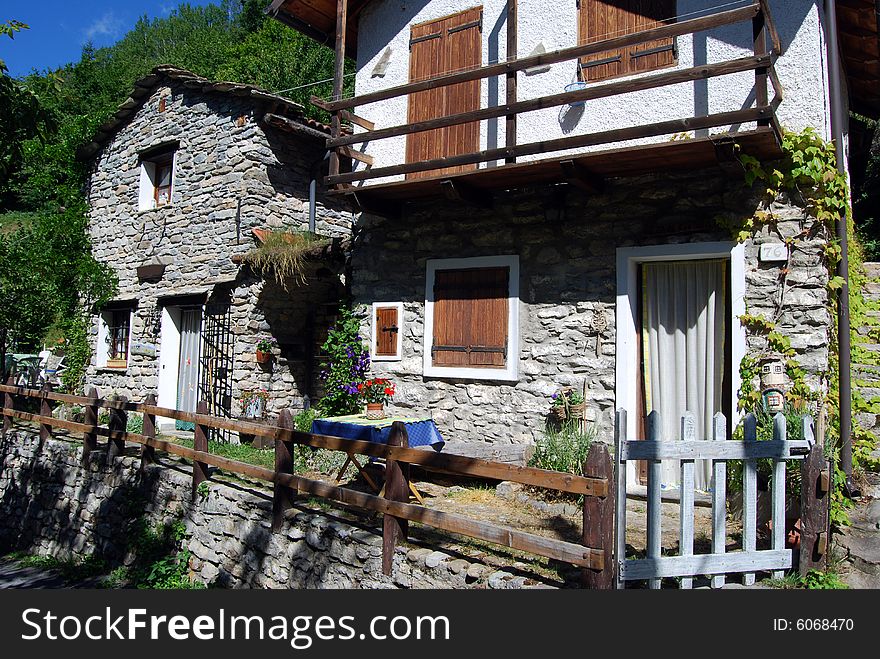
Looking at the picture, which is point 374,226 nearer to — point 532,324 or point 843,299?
point 532,324

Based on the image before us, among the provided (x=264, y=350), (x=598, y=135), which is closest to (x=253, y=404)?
(x=264, y=350)

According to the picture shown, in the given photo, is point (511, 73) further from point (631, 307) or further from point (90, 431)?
point (90, 431)

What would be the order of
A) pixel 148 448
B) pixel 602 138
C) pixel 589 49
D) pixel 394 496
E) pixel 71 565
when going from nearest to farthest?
1. pixel 394 496
2. pixel 602 138
3. pixel 589 49
4. pixel 148 448
5. pixel 71 565

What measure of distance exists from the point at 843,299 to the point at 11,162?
772 cm

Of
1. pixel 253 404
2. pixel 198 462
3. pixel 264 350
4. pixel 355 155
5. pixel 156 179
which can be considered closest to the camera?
pixel 198 462

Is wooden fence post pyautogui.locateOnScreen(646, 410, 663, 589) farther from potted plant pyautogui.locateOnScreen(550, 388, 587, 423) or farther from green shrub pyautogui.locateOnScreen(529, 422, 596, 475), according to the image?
potted plant pyautogui.locateOnScreen(550, 388, 587, 423)

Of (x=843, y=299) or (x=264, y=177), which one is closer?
(x=843, y=299)

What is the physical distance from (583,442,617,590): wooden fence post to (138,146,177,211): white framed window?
10277 mm

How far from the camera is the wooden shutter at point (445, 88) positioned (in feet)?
26.6

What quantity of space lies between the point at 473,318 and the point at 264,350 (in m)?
3.91

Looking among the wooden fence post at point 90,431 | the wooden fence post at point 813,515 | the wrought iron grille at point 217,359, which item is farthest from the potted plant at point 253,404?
the wooden fence post at point 813,515

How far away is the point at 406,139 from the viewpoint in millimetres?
8602

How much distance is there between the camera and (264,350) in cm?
1020
